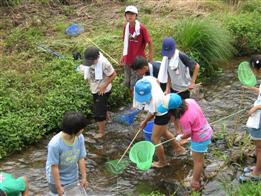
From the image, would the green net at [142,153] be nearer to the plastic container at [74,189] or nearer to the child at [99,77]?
the plastic container at [74,189]

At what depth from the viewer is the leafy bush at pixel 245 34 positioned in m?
11.3

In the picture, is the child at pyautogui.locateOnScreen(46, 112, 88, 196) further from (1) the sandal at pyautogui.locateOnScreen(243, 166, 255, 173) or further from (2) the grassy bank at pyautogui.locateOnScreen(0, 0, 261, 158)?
(2) the grassy bank at pyautogui.locateOnScreen(0, 0, 261, 158)

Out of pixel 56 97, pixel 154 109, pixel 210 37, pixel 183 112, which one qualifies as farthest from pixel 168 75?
pixel 210 37

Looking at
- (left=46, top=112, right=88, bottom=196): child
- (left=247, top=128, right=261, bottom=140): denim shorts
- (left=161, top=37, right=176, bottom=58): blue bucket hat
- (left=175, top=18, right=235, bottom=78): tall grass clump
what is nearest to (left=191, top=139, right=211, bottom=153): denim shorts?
(left=247, top=128, right=261, bottom=140): denim shorts

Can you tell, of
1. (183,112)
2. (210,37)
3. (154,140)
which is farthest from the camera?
(210,37)

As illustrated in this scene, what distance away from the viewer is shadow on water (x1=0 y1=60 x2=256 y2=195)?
20.3ft

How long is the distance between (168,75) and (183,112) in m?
1.61

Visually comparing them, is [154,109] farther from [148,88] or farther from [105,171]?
[105,171]

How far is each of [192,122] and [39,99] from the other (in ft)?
11.4

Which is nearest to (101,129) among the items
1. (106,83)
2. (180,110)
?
(106,83)

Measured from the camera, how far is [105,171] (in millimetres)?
6660

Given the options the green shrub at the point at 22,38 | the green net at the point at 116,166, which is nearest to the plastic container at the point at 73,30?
the green shrub at the point at 22,38

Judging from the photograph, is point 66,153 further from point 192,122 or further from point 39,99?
point 39,99

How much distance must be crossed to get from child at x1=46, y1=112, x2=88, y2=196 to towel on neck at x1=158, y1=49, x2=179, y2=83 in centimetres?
228
